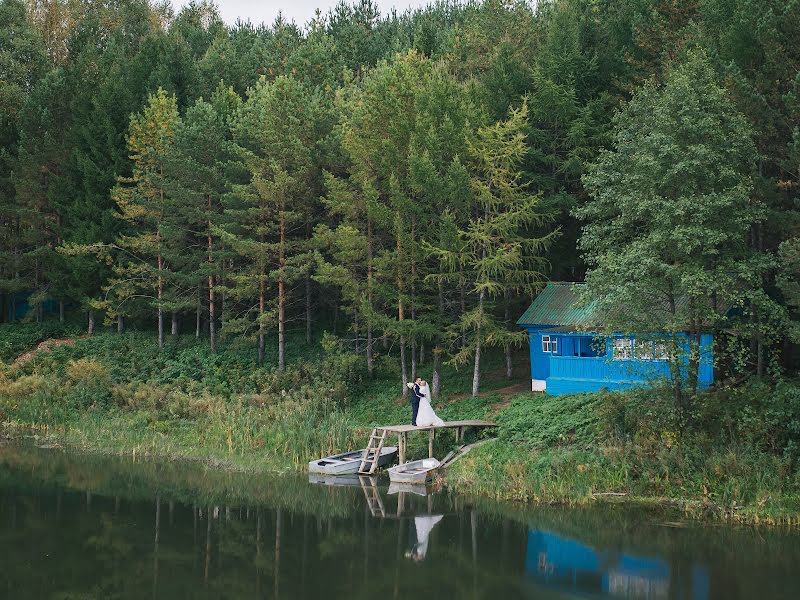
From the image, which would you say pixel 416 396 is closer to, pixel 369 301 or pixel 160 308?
pixel 369 301

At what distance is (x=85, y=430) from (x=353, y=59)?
37.7 m

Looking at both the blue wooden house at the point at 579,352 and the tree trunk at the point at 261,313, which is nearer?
the blue wooden house at the point at 579,352

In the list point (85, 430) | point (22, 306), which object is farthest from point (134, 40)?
point (85, 430)

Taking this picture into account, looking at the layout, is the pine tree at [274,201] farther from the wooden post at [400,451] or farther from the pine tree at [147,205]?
the wooden post at [400,451]

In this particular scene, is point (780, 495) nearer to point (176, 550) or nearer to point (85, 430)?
point (176, 550)

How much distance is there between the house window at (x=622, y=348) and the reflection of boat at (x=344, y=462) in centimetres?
723

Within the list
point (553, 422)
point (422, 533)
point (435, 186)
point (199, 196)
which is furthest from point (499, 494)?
point (199, 196)

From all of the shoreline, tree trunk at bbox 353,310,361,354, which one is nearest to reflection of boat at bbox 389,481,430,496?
the shoreline

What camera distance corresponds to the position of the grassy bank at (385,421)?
2152 centimetres

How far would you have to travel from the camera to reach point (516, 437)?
2547 centimetres

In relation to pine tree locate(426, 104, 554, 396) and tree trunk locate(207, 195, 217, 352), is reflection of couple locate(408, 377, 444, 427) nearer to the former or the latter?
pine tree locate(426, 104, 554, 396)

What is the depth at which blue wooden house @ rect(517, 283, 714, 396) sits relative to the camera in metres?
26.0

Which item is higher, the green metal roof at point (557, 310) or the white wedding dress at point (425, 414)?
the green metal roof at point (557, 310)

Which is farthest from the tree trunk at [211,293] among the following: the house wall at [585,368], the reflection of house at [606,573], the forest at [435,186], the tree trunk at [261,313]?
the reflection of house at [606,573]
